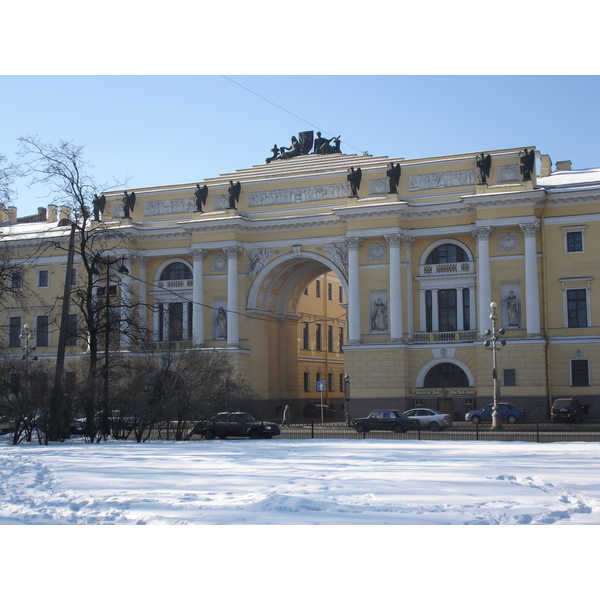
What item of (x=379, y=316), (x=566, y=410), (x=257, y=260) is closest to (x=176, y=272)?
(x=257, y=260)

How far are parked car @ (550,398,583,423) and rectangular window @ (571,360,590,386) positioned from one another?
258 cm

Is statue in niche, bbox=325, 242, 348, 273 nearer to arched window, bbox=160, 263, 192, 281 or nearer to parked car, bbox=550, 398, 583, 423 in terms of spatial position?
arched window, bbox=160, 263, 192, 281

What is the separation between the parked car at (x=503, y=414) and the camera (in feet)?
149

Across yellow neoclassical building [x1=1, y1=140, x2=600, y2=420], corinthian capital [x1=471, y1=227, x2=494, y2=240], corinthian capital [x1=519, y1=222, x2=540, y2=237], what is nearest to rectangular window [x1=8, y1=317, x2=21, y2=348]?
yellow neoclassical building [x1=1, y1=140, x2=600, y2=420]

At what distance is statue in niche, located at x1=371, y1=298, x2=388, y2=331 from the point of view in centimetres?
5219

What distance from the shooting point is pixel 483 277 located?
49688 mm

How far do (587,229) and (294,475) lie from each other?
3774 cm

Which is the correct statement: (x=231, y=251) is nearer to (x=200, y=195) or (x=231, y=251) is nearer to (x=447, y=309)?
(x=200, y=195)

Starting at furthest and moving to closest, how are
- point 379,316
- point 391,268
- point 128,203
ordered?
1. point 128,203
2. point 379,316
3. point 391,268

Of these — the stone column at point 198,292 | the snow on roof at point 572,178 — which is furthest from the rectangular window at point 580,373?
the stone column at point 198,292

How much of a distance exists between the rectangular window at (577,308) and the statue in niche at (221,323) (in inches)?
884

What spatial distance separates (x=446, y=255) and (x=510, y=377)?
908cm
